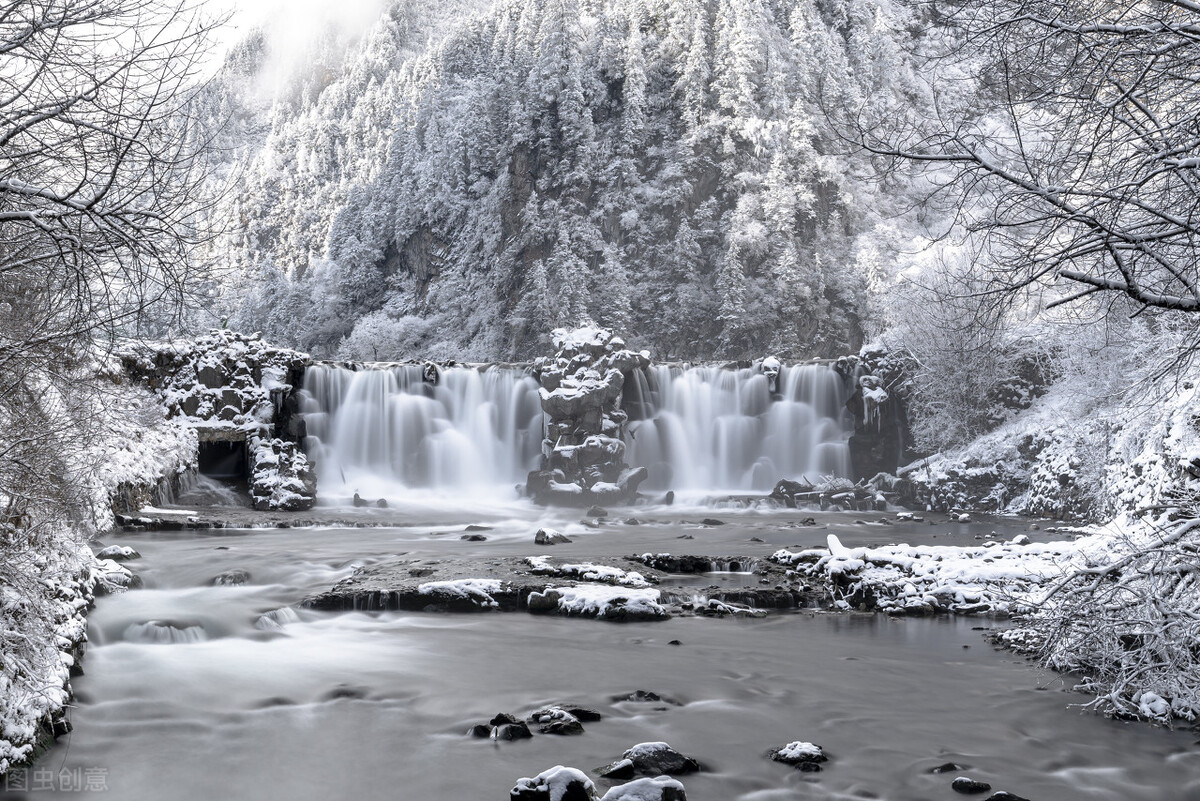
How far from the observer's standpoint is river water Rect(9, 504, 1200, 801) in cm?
648

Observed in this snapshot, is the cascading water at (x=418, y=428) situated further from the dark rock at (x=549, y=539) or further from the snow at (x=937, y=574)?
the snow at (x=937, y=574)

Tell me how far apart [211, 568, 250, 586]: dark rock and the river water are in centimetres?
19

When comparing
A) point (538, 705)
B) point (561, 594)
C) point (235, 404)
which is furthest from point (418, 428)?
point (538, 705)

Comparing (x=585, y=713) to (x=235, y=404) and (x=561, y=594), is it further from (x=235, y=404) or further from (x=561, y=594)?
(x=235, y=404)

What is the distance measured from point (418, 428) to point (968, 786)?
2882cm

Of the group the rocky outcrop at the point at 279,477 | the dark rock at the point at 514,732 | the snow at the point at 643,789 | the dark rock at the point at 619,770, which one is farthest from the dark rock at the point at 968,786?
the rocky outcrop at the point at 279,477

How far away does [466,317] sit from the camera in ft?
197

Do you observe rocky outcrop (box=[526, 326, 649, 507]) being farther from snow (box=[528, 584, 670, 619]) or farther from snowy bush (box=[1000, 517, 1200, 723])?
snowy bush (box=[1000, 517, 1200, 723])

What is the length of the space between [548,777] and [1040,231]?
4577mm

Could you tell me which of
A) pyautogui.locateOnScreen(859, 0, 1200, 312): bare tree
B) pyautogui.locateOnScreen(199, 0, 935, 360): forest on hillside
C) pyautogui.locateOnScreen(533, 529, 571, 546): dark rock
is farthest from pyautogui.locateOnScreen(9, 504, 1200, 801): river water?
pyautogui.locateOnScreen(199, 0, 935, 360): forest on hillside

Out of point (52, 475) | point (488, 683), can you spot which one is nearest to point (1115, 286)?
point (488, 683)

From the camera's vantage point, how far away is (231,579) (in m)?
13.5

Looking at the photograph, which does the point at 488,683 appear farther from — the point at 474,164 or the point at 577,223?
the point at 474,164

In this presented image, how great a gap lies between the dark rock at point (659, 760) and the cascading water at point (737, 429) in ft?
89.1
